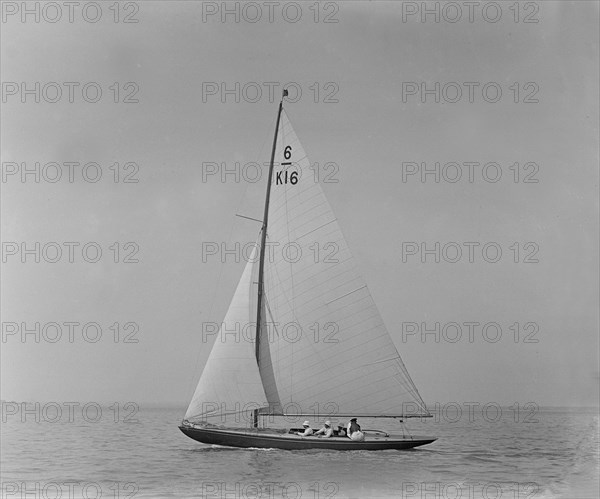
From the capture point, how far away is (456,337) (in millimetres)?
19406

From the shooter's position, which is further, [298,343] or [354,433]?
[298,343]

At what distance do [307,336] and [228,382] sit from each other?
6.63 ft

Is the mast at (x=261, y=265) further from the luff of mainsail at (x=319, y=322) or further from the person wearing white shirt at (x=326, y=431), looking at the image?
the person wearing white shirt at (x=326, y=431)

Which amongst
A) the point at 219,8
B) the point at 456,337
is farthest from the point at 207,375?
the point at 219,8

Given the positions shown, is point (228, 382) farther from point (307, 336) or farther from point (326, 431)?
point (326, 431)

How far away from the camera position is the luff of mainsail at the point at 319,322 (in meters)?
20.3

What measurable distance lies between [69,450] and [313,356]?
731 centimetres

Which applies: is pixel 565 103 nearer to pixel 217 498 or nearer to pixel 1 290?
pixel 217 498

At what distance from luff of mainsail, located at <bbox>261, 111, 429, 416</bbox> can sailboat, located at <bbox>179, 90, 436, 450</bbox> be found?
0.07 ft

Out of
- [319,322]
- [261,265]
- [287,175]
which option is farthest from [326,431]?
[287,175]

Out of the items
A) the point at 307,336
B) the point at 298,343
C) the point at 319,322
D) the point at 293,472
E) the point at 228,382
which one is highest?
the point at 319,322

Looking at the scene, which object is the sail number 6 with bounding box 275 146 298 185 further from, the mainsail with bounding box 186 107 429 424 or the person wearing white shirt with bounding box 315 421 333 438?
the person wearing white shirt with bounding box 315 421 333 438

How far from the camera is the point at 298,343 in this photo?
821 inches

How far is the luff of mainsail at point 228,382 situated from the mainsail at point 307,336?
2cm
